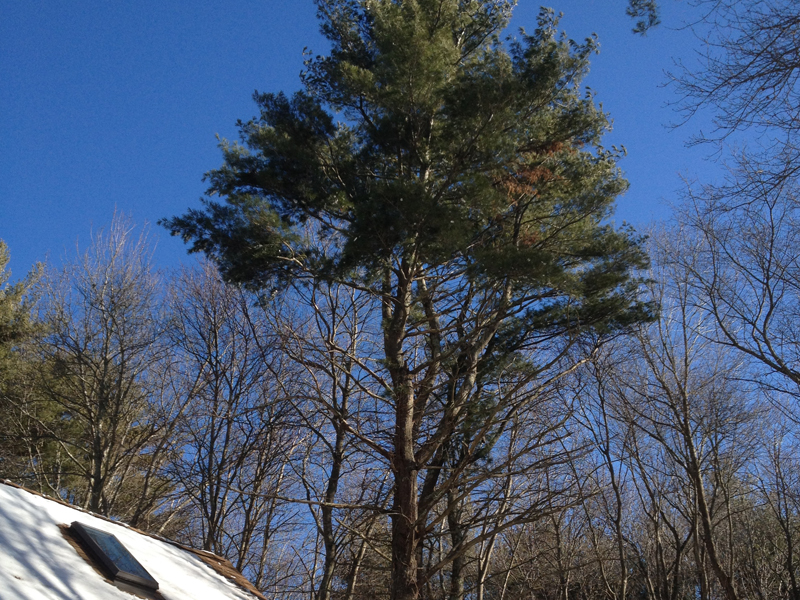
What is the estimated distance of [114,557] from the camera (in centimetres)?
392

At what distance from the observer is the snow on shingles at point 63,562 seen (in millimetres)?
3041

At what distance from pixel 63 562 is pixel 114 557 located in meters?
0.43

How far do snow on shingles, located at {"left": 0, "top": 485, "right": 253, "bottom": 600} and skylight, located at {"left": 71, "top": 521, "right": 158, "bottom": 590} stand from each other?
4.5 inches

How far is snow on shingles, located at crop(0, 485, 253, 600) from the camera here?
9.98 feet

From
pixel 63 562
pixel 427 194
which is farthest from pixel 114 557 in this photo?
pixel 427 194

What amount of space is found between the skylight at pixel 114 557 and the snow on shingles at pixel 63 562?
114 mm

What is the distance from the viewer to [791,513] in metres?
14.0

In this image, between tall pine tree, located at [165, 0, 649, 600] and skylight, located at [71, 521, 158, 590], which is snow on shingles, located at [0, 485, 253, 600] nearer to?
skylight, located at [71, 521, 158, 590]

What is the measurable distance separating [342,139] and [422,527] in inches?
181

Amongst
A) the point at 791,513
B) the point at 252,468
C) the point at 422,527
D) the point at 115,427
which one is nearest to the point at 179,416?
the point at 115,427

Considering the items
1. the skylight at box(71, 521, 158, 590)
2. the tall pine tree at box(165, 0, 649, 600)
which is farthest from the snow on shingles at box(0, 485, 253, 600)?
the tall pine tree at box(165, 0, 649, 600)

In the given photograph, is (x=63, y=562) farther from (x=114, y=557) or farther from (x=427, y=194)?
(x=427, y=194)

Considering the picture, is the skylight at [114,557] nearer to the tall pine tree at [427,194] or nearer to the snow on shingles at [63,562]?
the snow on shingles at [63,562]

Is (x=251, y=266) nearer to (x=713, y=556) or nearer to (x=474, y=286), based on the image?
(x=474, y=286)
